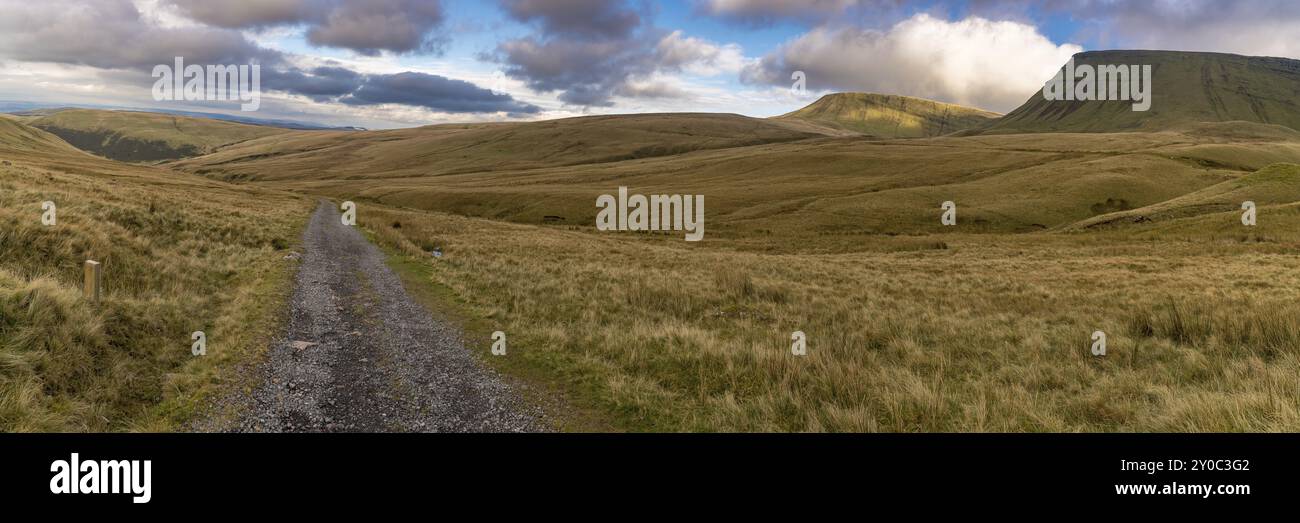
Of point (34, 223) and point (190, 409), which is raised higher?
point (34, 223)

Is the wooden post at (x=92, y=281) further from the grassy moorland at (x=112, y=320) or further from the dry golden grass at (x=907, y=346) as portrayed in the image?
the dry golden grass at (x=907, y=346)

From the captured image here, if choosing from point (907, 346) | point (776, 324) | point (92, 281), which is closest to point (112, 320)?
point (92, 281)

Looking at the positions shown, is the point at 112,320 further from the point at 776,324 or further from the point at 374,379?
the point at 776,324

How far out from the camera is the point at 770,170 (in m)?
128

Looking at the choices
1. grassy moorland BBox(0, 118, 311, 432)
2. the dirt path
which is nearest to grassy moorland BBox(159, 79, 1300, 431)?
the dirt path

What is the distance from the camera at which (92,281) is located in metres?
10.6

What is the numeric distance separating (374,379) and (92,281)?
6578mm

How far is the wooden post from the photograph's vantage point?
34.3 ft

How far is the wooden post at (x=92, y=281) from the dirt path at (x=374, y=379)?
3.22 m

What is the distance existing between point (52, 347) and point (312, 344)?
3.65 m

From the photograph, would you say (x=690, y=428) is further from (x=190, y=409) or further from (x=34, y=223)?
→ (x=34, y=223)
